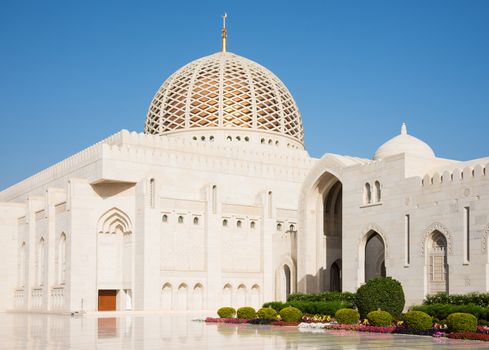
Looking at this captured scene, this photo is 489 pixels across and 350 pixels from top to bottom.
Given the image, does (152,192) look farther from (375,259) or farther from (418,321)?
(418,321)

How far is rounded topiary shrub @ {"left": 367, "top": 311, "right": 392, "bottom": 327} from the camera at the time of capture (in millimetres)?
19109

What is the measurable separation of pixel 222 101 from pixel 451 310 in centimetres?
2290

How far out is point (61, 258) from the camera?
111ft

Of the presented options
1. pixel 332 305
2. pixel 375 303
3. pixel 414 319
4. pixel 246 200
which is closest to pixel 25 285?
pixel 246 200

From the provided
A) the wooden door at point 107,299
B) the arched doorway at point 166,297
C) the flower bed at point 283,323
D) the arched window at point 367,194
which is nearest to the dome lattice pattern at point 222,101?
the arched doorway at point 166,297

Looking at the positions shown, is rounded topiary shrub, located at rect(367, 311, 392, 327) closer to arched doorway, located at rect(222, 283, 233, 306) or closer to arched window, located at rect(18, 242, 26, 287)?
arched doorway, located at rect(222, 283, 233, 306)

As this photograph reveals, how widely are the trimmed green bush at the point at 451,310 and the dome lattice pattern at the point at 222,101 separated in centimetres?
2085

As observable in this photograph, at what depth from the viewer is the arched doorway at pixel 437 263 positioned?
24438mm

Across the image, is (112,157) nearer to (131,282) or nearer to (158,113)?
(131,282)

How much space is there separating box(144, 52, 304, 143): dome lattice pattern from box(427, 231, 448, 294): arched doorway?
17.7m

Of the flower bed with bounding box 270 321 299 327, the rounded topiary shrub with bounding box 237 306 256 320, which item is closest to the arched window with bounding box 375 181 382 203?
the rounded topiary shrub with bounding box 237 306 256 320

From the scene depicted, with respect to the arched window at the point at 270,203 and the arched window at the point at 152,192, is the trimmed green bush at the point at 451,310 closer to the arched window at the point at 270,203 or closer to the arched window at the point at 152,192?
the arched window at the point at 152,192

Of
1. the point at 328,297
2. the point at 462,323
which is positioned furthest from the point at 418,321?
the point at 328,297

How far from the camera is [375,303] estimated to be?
20609mm
